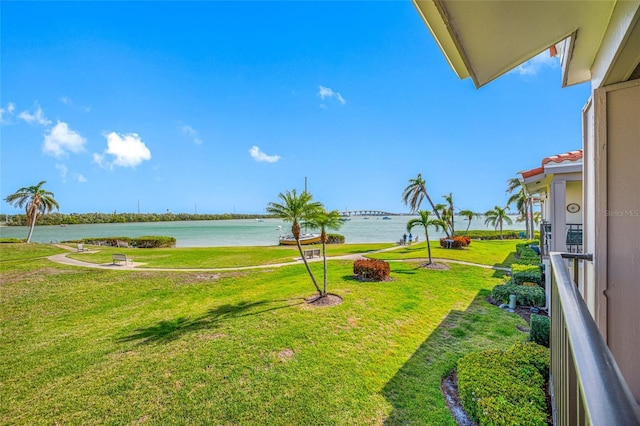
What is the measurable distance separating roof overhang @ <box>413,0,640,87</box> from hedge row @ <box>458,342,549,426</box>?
3914mm

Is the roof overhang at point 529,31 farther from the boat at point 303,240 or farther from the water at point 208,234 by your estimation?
the boat at point 303,240

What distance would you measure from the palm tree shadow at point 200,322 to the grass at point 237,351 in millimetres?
58

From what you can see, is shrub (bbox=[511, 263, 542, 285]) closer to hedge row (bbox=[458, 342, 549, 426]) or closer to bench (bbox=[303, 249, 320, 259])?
hedge row (bbox=[458, 342, 549, 426])

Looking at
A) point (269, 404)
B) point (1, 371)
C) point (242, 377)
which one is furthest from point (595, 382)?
point (1, 371)

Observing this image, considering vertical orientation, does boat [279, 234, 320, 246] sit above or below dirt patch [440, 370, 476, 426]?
above

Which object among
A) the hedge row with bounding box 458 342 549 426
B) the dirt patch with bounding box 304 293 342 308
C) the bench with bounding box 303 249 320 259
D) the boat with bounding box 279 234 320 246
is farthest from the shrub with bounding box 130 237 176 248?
the hedge row with bounding box 458 342 549 426

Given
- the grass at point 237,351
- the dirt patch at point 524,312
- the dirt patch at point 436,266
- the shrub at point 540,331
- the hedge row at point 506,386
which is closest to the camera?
the hedge row at point 506,386

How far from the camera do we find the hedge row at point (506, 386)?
3.70m

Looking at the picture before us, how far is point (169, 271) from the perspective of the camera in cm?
1608

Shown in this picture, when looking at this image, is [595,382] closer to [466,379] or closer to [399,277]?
[466,379]

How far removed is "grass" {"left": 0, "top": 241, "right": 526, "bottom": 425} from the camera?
500 cm

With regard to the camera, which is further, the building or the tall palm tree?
the tall palm tree

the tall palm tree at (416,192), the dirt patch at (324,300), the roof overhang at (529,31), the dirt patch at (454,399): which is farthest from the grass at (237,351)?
the tall palm tree at (416,192)

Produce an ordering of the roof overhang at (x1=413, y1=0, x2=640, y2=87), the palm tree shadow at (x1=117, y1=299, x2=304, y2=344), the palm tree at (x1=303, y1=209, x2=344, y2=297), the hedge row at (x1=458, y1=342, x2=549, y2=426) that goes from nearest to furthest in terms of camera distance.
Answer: the roof overhang at (x1=413, y1=0, x2=640, y2=87)
the hedge row at (x1=458, y1=342, x2=549, y2=426)
the palm tree shadow at (x1=117, y1=299, x2=304, y2=344)
the palm tree at (x1=303, y1=209, x2=344, y2=297)
